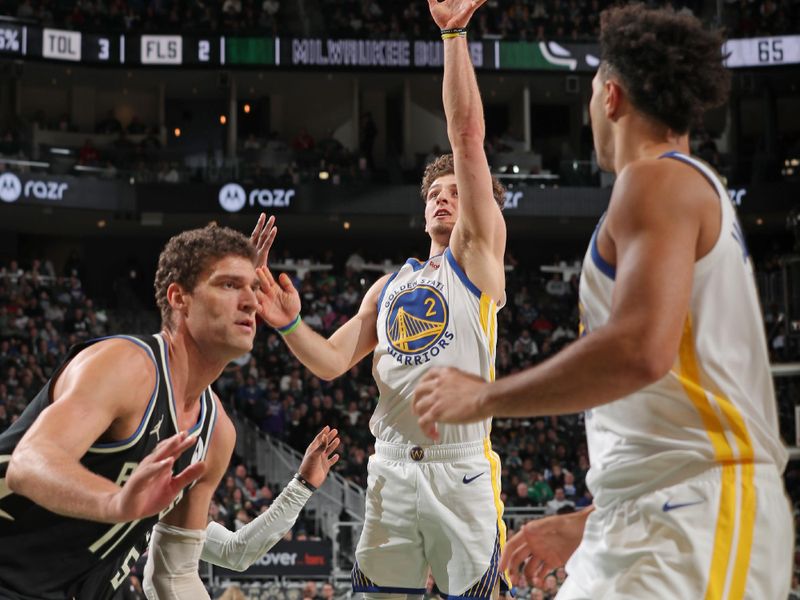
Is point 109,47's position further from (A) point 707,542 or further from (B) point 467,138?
(A) point 707,542

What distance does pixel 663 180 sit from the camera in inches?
104

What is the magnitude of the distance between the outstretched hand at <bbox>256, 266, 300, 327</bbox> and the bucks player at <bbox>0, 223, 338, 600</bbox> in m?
0.79

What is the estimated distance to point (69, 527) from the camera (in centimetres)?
374

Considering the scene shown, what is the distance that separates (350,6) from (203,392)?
2613cm

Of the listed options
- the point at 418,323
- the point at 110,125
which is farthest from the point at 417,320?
the point at 110,125

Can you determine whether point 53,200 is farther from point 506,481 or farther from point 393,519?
point 393,519

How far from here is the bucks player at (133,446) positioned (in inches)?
126

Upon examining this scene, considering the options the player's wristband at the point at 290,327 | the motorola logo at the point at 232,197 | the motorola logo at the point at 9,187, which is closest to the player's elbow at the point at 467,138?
the player's wristband at the point at 290,327

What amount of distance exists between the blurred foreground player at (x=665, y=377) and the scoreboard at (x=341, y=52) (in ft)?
80.6

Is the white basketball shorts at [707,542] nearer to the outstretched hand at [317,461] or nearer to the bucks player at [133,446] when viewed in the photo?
the bucks player at [133,446]

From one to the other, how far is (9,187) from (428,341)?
20439 mm

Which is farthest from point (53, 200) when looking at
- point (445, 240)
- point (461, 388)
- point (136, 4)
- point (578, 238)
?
point (461, 388)

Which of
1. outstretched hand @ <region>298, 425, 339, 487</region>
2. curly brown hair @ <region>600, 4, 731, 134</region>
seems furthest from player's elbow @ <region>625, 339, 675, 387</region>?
outstretched hand @ <region>298, 425, 339, 487</region>

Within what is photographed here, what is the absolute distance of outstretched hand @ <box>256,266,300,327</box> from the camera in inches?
203
